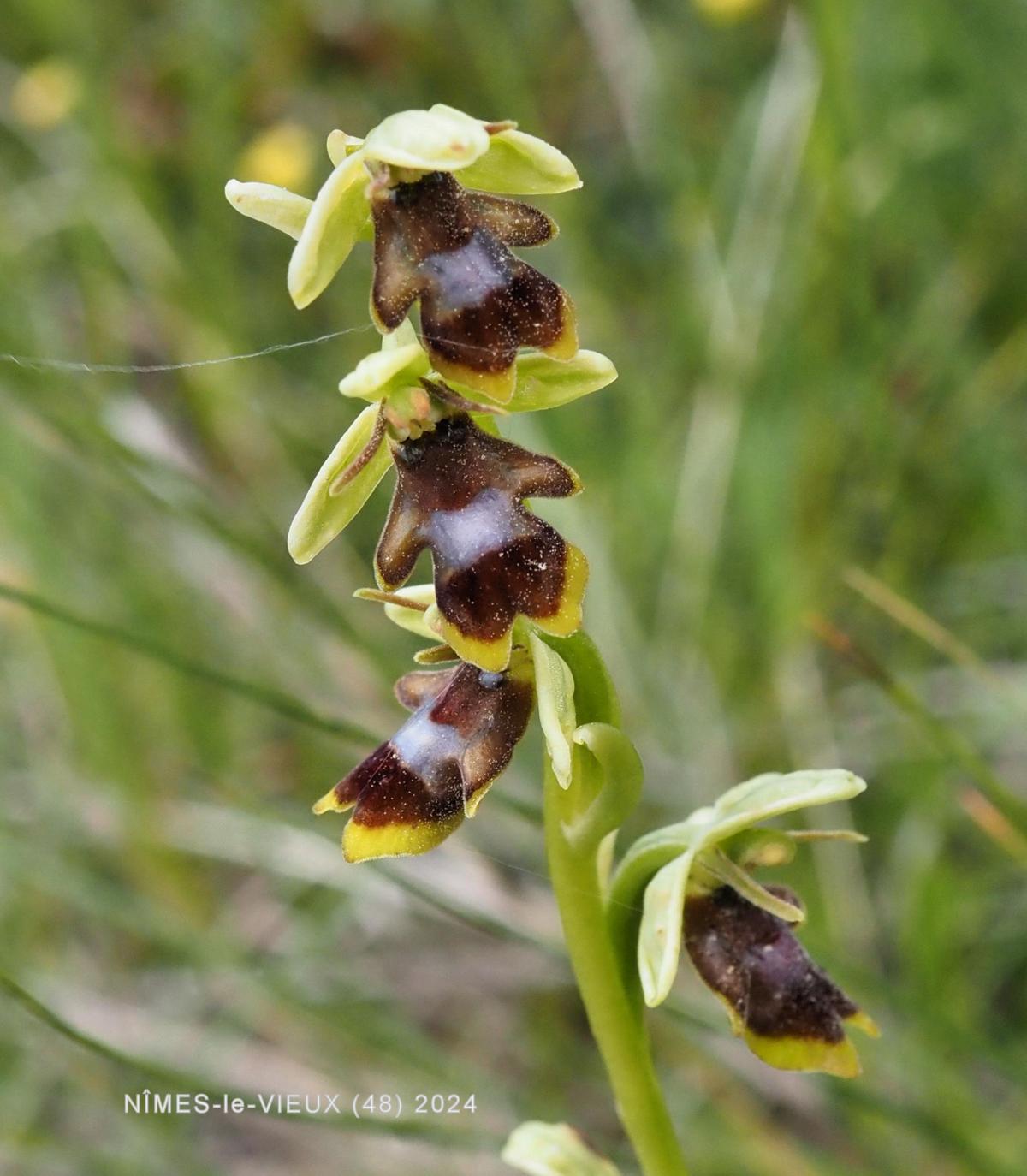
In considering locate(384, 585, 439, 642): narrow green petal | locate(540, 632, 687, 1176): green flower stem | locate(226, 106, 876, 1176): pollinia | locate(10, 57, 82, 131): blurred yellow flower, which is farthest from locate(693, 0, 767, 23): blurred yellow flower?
locate(540, 632, 687, 1176): green flower stem

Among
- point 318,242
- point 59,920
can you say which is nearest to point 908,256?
point 59,920

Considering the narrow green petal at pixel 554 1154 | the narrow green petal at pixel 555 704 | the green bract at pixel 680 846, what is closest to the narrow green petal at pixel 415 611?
the narrow green petal at pixel 555 704

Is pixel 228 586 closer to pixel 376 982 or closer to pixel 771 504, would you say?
pixel 376 982

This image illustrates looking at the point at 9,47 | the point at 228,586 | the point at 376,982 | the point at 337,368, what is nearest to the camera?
the point at 376,982

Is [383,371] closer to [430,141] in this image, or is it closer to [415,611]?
[430,141]

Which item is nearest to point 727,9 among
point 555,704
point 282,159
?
point 282,159

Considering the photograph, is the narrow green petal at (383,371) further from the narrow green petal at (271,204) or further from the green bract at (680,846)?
the green bract at (680,846)

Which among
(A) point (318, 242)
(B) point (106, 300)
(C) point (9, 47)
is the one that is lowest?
(B) point (106, 300)
